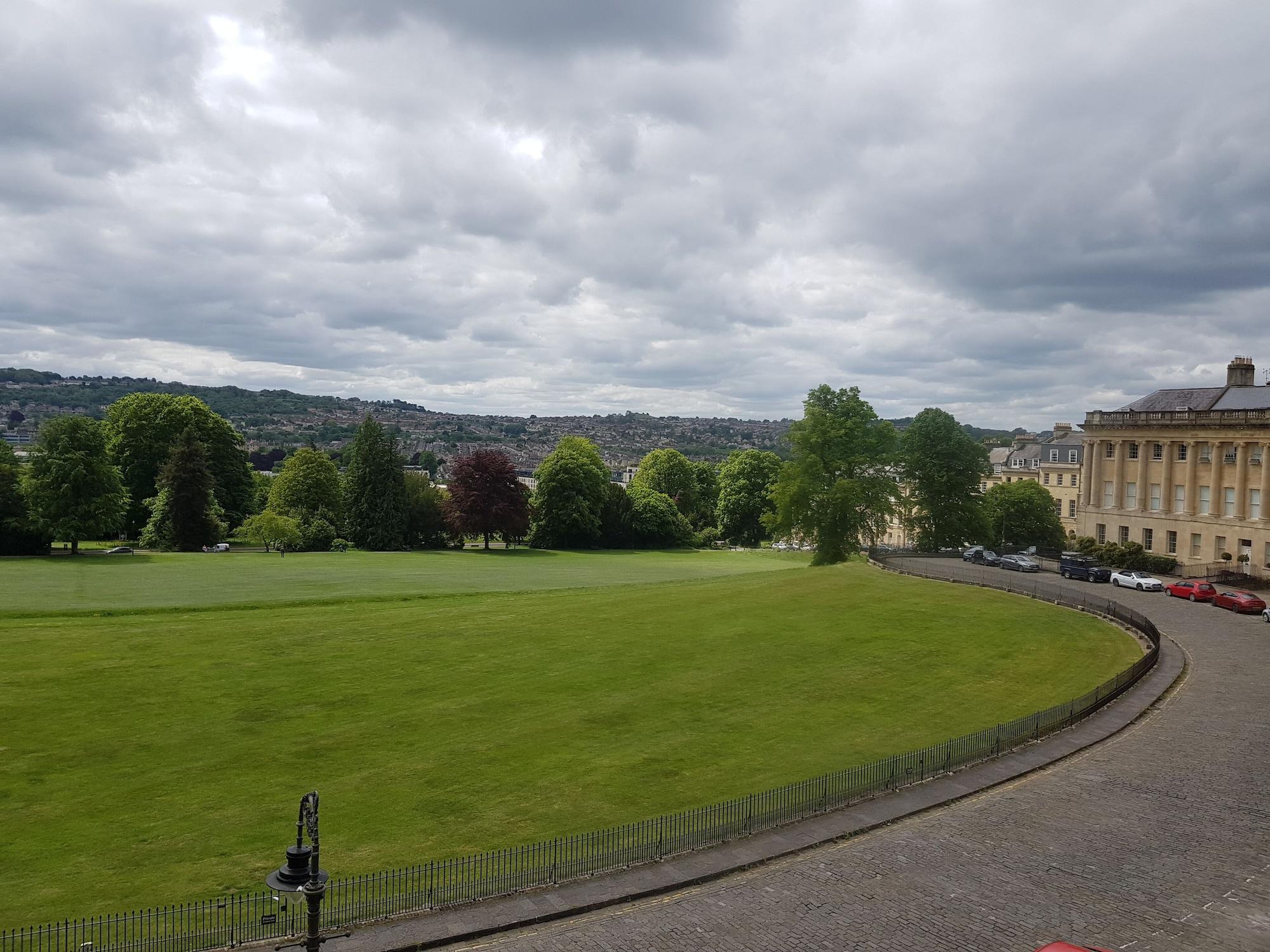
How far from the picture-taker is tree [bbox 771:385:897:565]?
68875 millimetres

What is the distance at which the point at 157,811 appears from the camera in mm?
21078

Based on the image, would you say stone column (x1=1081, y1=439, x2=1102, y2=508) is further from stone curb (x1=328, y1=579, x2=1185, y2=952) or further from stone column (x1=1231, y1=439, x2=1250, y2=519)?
stone curb (x1=328, y1=579, x2=1185, y2=952)

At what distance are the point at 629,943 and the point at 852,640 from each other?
2568 cm

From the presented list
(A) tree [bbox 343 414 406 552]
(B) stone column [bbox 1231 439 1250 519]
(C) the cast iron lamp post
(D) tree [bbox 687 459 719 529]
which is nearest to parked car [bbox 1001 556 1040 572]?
(B) stone column [bbox 1231 439 1250 519]

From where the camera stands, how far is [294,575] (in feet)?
207

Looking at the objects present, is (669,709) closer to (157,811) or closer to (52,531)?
(157,811)

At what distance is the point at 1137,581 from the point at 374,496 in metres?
76.4

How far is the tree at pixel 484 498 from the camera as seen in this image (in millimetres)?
101188

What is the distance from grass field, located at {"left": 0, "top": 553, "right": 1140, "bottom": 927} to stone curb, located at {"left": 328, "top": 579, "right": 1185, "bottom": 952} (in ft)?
8.54

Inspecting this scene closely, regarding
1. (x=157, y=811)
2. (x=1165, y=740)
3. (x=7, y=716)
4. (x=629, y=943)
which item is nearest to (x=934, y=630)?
(x=1165, y=740)

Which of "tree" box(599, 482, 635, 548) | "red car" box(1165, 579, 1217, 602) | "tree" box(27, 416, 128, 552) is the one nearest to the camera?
"red car" box(1165, 579, 1217, 602)

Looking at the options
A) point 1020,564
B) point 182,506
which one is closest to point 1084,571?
point 1020,564

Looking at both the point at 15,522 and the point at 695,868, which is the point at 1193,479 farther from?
the point at 15,522

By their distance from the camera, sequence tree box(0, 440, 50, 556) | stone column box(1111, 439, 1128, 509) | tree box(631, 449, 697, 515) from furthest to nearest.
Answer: tree box(631, 449, 697, 515), stone column box(1111, 439, 1128, 509), tree box(0, 440, 50, 556)
